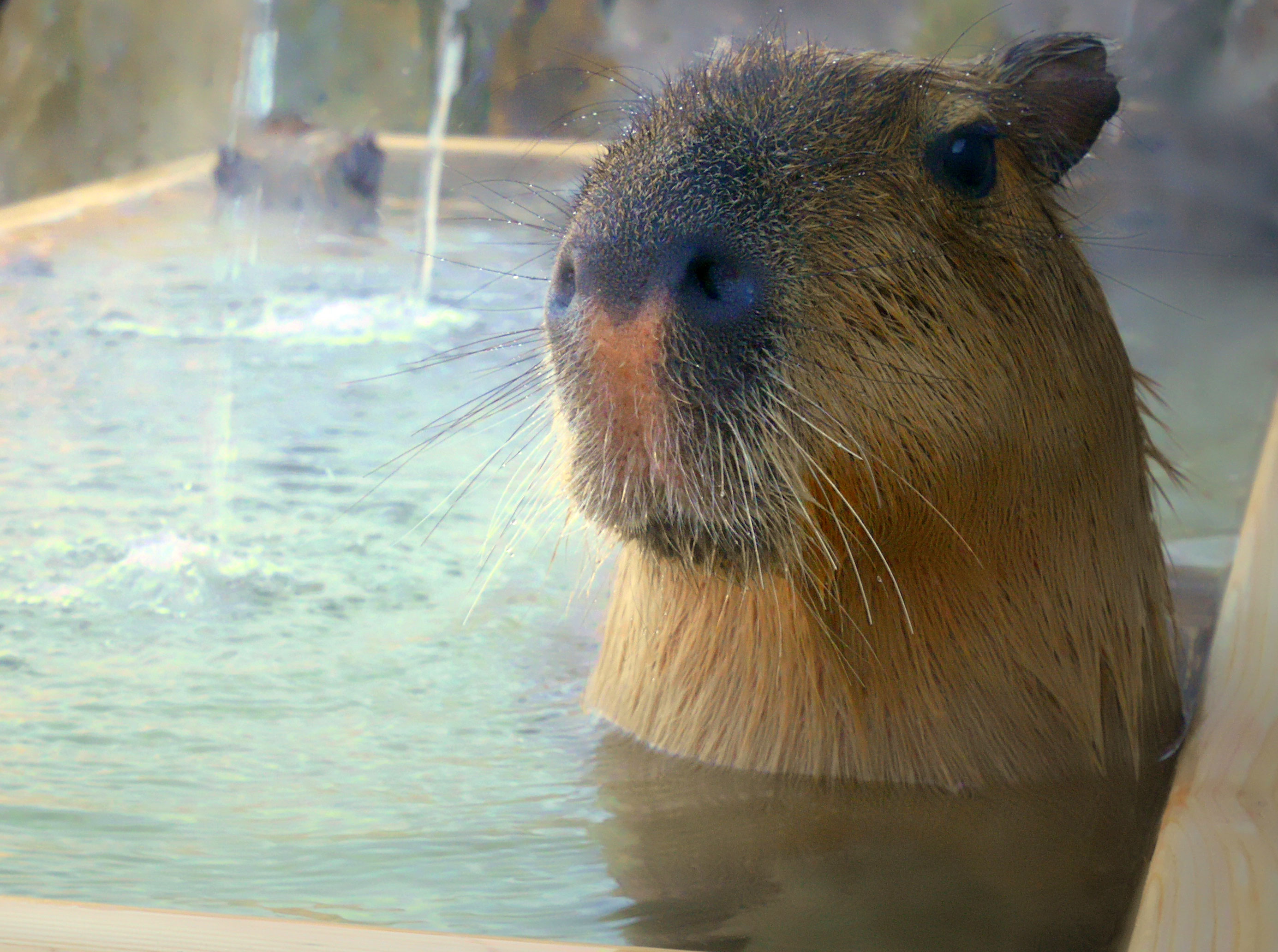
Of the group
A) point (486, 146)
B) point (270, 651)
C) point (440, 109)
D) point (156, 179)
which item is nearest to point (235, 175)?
point (156, 179)

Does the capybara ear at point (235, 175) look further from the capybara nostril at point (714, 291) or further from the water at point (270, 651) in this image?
the capybara nostril at point (714, 291)

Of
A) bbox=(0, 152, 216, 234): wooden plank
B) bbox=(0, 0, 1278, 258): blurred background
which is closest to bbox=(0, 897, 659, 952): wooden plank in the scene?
bbox=(0, 0, 1278, 258): blurred background

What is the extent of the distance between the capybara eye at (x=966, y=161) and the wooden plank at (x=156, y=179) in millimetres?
3326

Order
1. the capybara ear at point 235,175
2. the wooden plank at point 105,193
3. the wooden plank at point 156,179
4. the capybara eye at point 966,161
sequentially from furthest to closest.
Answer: the capybara ear at point 235,175 < the wooden plank at point 105,193 < the wooden plank at point 156,179 < the capybara eye at point 966,161

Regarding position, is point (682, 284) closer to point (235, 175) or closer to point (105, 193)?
point (105, 193)

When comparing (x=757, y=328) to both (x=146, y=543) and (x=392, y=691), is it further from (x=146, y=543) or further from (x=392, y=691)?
(x=146, y=543)

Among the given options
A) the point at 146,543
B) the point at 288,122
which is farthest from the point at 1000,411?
the point at 288,122

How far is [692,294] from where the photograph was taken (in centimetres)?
132

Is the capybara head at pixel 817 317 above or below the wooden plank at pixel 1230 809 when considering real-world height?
above

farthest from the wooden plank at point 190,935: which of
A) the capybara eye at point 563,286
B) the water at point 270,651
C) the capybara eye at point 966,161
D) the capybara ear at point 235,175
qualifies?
the capybara ear at point 235,175

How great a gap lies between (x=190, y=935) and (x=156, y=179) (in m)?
6.33

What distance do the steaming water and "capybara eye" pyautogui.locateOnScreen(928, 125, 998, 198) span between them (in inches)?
33.0

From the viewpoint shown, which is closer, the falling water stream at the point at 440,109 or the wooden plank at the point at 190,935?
the wooden plank at the point at 190,935

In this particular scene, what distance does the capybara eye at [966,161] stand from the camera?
1.58m
